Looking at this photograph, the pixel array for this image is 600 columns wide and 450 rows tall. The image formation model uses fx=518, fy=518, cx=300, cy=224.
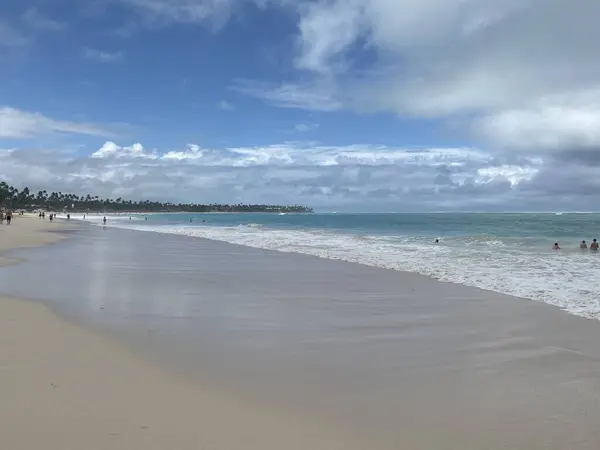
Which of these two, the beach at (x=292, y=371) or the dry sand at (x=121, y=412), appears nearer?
the dry sand at (x=121, y=412)

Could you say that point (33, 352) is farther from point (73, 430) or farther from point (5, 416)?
point (73, 430)

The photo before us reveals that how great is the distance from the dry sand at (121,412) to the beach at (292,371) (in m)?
0.02

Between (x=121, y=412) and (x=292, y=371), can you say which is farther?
(x=292, y=371)

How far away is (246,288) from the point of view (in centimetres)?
1375

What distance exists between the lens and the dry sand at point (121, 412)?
437 cm

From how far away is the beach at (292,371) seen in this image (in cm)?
462

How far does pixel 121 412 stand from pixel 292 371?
7.37ft

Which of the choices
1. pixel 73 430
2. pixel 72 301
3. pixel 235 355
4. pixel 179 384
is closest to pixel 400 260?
pixel 72 301

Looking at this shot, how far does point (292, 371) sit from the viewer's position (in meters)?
6.50

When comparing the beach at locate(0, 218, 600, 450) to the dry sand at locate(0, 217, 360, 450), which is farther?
the beach at locate(0, 218, 600, 450)

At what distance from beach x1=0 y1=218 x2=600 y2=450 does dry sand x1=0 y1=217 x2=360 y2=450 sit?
0.8 inches

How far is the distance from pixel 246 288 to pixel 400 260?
34.4 feet

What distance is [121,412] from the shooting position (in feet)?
16.1

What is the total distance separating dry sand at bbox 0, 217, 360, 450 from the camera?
437 cm
